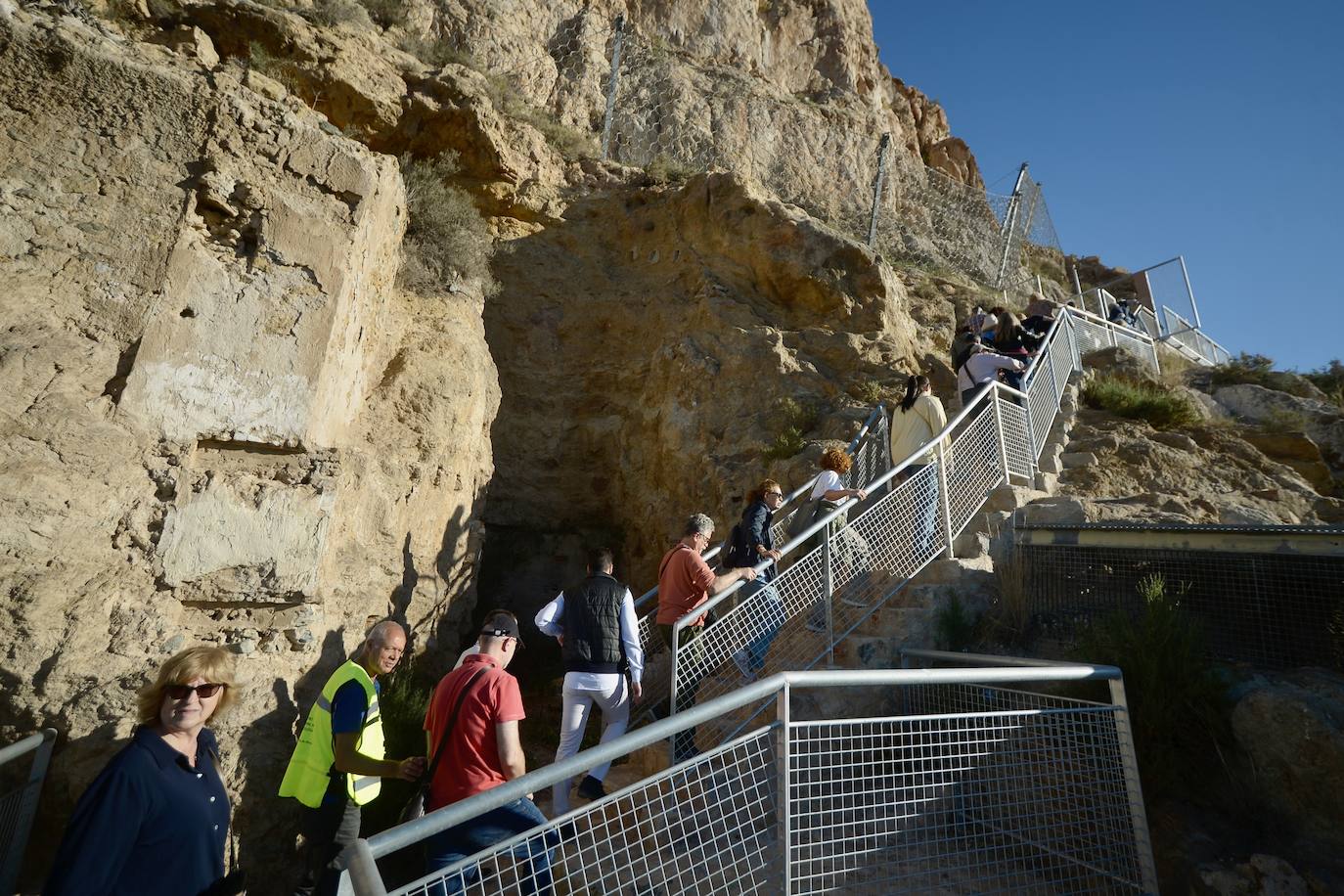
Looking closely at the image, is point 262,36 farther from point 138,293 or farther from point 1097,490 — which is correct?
point 1097,490

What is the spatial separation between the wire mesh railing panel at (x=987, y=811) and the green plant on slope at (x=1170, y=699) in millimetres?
613

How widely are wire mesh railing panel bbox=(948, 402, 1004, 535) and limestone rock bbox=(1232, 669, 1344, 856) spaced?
2790mm

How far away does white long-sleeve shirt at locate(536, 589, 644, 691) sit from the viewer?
4.75 meters

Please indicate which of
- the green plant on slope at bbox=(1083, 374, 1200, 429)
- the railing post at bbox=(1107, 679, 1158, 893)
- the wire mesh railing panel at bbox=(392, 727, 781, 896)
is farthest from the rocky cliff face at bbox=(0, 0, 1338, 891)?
the railing post at bbox=(1107, 679, 1158, 893)

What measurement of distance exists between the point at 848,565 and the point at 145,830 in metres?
4.80

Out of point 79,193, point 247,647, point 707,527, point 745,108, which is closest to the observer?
point 247,647

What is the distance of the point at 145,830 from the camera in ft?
8.33

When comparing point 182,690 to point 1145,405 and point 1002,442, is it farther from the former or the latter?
point 1145,405

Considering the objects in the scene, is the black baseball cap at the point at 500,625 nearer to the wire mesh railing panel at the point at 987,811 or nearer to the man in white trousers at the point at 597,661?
the man in white trousers at the point at 597,661

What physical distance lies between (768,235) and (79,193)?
7.48m

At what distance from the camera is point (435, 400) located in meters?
7.39

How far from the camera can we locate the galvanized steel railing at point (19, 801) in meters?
3.78

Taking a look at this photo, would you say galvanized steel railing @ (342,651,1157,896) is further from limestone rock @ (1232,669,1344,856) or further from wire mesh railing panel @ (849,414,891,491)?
wire mesh railing panel @ (849,414,891,491)

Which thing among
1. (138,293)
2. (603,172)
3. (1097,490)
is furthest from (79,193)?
(1097,490)
